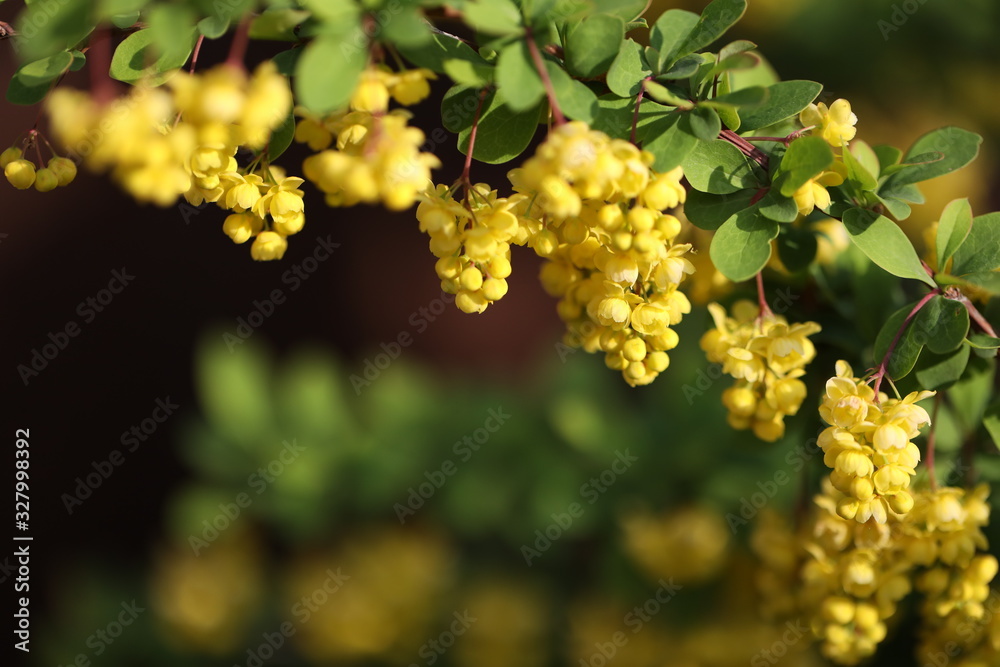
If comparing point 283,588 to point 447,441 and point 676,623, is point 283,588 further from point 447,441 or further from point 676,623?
point 676,623

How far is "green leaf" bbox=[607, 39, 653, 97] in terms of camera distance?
65 cm

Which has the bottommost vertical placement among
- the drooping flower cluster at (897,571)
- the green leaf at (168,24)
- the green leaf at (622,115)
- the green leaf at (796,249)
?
the drooping flower cluster at (897,571)

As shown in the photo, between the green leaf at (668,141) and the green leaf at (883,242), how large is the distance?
0.51 feet

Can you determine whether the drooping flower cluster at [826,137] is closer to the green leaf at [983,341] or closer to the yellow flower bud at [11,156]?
the green leaf at [983,341]

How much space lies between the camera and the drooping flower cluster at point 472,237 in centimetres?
64

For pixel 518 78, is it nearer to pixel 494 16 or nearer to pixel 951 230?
pixel 494 16

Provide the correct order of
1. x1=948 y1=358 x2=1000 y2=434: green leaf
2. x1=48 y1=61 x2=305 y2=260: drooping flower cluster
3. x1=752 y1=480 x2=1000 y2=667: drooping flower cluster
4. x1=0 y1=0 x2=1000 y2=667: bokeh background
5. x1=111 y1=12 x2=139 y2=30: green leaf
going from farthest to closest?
1. x1=0 y1=0 x2=1000 y2=667: bokeh background
2. x1=948 y1=358 x2=1000 y2=434: green leaf
3. x1=752 y1=480 x2=1000 y2=667: drooping flower cluster
4. x1=111 y1=12 x2=139 y2=30: green leaf
5. x1=48 y1=61 x2=305 y2=260: drooping flower cluster

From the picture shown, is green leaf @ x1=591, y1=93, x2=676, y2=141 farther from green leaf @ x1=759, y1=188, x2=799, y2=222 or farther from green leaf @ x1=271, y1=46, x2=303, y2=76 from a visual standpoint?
green leaf @ x1=271, y1=46, x2=303, y2=76

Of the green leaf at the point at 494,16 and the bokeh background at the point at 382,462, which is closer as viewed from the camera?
the green leaf at the point at 494,16

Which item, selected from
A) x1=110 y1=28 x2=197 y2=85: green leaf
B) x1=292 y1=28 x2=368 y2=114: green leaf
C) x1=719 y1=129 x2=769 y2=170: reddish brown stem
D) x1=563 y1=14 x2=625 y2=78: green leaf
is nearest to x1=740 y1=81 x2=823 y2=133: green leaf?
x1=719 y1=129 x2=769 y2=170: reddish brown stem

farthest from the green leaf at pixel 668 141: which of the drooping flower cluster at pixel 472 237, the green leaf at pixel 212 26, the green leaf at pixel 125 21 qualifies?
the green leaf at pixel 125 21

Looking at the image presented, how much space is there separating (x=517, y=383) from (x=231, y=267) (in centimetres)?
121

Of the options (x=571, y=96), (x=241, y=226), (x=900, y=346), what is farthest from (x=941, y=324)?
(x=241, y=226)

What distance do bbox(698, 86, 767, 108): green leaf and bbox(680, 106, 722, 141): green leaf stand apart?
0.03 feet
